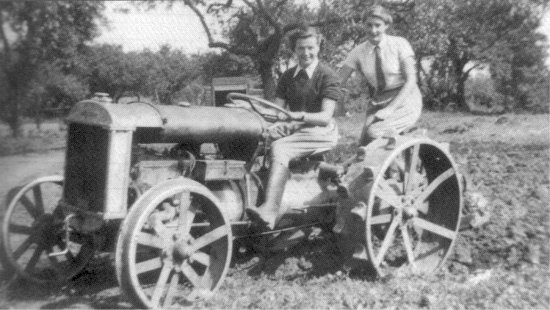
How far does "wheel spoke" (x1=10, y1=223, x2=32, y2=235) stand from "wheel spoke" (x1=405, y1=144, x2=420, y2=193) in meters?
3.03

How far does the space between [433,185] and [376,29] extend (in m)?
1.47

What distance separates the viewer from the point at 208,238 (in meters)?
3.87

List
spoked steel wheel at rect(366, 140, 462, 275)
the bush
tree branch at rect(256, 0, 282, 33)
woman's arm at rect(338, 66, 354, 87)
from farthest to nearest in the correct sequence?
the bush, tree branch at rect(256, 0, 282, 33), woman's arm at rect(338, 66, 354, 87), spoked steel wheel at rect(366, 140, 462, 275)

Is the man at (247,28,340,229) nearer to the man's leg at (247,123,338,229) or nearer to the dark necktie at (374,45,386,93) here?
the man's leg at (247,123,338,229)

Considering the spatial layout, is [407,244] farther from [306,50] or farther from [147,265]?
[147,265]

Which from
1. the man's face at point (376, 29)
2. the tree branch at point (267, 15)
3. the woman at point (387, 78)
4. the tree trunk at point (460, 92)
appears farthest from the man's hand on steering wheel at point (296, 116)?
the tree trunk at point (460, 92)

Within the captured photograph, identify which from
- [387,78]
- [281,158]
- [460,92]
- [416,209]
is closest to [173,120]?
[281,158]

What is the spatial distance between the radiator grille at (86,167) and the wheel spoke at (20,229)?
0.36m

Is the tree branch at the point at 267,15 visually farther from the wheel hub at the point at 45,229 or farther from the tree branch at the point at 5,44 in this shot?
the tree branch at the point at 5,44

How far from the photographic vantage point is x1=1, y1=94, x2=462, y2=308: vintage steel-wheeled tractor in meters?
3.64

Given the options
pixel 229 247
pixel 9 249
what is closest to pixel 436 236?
pixel 229 247

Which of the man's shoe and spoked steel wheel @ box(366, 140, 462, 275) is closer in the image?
the man's shoe

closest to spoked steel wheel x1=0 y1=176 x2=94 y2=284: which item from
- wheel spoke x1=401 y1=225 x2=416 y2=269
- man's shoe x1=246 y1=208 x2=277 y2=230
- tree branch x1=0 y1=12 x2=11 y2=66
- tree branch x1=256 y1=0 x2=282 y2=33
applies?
man's shoe x1=246 y1=208 x2=277 y2=230

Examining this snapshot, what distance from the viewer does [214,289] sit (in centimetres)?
394
